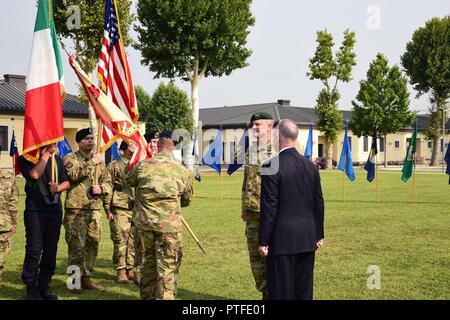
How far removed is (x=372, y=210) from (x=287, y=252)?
12.2 metres

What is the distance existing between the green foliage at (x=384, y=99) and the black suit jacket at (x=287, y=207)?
53.1 metres

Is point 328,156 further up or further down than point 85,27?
further down

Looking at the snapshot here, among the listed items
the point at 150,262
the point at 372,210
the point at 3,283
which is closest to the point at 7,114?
the point at 372,210

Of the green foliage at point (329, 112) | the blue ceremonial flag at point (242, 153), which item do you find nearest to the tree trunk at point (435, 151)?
the green foliage at point (329, 112)

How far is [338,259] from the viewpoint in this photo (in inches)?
362

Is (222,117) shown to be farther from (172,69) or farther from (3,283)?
(3,283)

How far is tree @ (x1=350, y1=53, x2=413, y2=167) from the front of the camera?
185ft

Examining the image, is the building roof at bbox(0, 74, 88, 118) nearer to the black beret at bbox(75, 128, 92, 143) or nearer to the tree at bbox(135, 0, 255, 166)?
the tree at bbox(135, 0, 255, 166)

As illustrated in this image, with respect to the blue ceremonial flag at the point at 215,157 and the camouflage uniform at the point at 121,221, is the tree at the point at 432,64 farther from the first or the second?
the camouflage uniform at the point at 121,221

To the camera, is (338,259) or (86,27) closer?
(338,259)

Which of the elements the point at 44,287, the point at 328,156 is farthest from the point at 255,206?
the point at 328,156

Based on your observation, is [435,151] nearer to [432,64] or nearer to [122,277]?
[432,64]

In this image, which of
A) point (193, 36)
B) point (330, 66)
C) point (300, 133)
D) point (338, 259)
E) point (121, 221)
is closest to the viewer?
point (121, 221)

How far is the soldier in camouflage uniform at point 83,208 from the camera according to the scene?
281 inches
